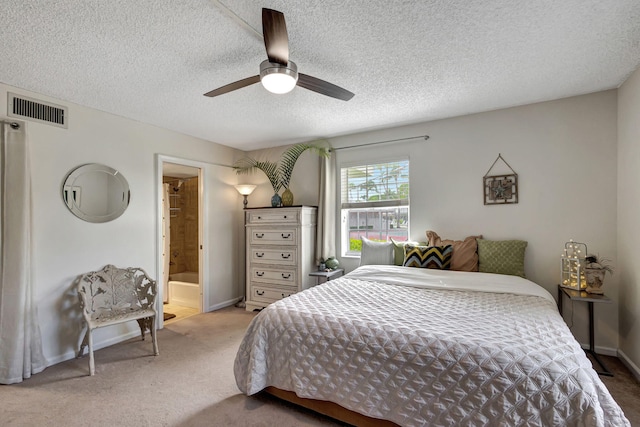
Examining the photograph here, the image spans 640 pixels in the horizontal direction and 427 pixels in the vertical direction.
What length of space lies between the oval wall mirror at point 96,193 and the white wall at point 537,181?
349 centimetres

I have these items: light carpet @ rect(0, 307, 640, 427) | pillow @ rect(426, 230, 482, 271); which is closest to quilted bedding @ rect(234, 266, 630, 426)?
light carpet @ rect(0, 307, 640, 427)

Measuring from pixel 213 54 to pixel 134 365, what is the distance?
110 inches

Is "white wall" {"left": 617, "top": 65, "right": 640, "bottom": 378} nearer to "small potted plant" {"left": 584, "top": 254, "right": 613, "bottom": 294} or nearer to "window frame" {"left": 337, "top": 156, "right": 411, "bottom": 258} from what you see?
"small potted plant" {"left": 584, "top": 254, "right": 613, "bottom": 294}

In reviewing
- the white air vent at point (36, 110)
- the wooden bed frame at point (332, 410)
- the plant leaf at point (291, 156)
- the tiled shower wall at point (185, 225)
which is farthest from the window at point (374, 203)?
the tiled shower wall at point (185, 225)

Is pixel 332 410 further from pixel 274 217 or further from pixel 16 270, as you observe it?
pixel 16 270

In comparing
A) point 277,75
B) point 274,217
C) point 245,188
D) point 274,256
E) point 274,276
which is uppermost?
point 277,75

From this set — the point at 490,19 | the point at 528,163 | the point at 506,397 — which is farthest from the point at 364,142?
the point at 506,397

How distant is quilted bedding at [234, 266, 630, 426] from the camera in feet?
4.21

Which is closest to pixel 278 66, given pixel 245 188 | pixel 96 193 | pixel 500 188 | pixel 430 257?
pixel 430 257

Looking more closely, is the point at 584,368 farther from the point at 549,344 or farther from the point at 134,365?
the point at 134,365

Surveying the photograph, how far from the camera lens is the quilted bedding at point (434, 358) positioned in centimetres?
128

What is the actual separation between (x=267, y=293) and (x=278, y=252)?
622 mm

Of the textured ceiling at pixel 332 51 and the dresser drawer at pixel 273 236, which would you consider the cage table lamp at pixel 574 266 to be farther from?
the dresser drawer at pixel 273 236

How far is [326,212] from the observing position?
4109 millimetres
